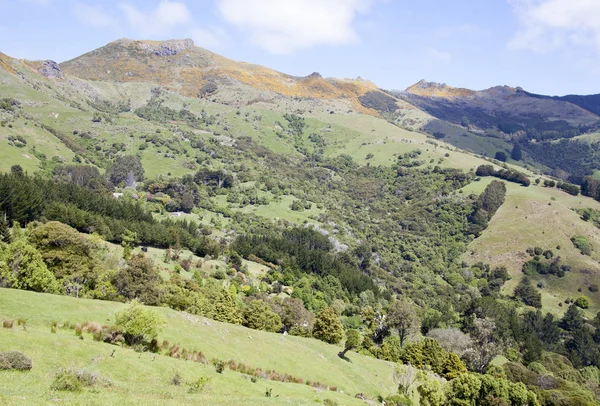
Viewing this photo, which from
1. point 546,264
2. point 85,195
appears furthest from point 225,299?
point 546,264

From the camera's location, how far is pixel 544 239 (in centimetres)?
16625

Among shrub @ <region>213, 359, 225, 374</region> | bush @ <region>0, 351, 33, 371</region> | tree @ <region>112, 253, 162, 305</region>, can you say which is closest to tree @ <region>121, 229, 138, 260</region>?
tree @ <region>112, 253, 162, 305</region>

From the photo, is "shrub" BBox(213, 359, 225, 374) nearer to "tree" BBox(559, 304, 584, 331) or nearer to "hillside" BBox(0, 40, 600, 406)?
"hillside" BBox(0, 40, 600, 406)

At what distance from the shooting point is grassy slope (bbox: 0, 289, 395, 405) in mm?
22281

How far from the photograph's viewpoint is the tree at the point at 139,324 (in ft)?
113

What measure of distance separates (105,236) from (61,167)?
80725 millimetres

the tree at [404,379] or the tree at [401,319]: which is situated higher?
the tree at [404,379]

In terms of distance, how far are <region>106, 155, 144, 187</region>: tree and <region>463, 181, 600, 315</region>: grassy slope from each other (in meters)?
142

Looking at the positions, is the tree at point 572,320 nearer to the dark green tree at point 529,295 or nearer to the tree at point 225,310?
the dark green tree at point 529,295

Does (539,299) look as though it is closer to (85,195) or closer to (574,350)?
(574,350)

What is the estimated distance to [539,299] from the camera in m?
139

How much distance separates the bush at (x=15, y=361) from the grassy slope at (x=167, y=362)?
28.5 inches

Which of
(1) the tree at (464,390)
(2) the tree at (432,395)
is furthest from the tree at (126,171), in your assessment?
(1) the tree at (464,390)

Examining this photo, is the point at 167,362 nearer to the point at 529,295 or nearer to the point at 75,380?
the point at 75,380
